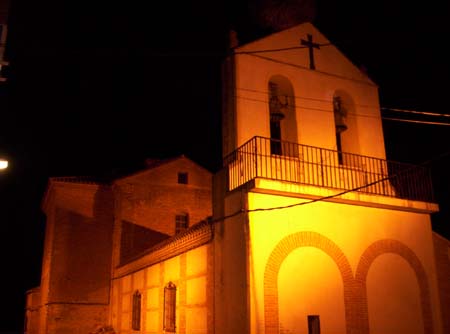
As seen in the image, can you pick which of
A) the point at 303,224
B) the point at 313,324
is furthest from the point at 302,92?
the point at 313,324

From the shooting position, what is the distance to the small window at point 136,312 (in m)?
18.4

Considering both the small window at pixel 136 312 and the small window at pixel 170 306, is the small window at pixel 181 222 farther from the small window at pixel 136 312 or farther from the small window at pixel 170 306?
the small window at pixel 170 306

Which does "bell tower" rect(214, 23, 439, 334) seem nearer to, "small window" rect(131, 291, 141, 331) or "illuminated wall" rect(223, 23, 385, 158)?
"illuminated wall" rect(223, 23, 385, 158)

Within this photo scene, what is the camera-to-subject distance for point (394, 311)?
1245 cm

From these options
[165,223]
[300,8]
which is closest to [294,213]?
[300,8]

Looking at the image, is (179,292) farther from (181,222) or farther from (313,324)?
(181,222)

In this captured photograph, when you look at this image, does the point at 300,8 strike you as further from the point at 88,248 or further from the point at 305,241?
the point at 88,248

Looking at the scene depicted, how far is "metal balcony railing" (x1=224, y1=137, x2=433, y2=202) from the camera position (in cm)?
1209

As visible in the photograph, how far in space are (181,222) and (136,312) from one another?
6.06m

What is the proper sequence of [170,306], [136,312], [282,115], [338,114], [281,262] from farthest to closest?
[136,312] < [170,306] < [338,114] < [282,115] < [281,262]

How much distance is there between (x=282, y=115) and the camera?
43.5ft

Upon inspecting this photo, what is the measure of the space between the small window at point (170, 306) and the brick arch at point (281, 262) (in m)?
4.84

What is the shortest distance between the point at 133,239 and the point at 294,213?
13.0 m

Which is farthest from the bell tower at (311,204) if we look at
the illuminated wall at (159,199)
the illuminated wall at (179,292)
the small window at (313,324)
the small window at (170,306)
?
the illuminated wall at (159,199)
